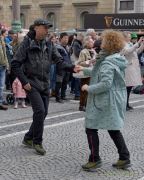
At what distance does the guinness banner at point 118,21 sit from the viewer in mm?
23453

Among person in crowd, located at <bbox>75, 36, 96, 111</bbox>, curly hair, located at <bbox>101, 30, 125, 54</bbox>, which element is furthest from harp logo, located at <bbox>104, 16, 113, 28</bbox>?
curly hair, located at <bbox>101, 30, 125, 54</bbox>

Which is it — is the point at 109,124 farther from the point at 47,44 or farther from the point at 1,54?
the point at 1,54

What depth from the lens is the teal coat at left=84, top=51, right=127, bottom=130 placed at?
597cm

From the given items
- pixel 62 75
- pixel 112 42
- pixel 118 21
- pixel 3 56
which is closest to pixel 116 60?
pixel 112 42

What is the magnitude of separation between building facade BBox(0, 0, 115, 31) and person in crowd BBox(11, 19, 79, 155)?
37.1m

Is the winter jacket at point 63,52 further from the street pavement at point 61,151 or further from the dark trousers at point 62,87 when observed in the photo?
the street pavement at point 61,151

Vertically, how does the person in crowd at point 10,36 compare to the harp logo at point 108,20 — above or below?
below

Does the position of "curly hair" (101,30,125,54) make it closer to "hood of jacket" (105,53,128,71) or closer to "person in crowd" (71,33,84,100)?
"hood of jacket" (105,53,128,71)

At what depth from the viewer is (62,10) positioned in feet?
151

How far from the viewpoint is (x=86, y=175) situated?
595 centimetres

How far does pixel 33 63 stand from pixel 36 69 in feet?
0.30

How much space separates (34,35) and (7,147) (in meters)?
1.64

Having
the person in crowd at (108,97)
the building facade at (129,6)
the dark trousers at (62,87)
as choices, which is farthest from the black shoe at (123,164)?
the building facade at (129,6)

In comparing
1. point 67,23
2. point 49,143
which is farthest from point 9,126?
point 67,23
